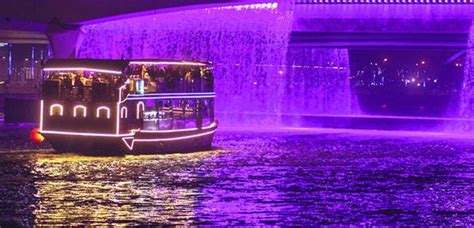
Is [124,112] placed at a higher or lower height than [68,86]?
lower

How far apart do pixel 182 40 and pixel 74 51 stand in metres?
9.64

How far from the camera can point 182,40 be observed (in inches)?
2077

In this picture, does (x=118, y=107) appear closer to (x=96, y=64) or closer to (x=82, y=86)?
(x=82, y=86)

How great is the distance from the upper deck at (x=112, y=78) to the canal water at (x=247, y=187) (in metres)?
1.66

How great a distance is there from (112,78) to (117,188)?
24.4ft

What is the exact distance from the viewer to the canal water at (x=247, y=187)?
1600 cm

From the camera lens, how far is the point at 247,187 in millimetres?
19906

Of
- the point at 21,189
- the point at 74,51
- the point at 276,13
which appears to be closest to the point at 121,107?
the point at 21,189

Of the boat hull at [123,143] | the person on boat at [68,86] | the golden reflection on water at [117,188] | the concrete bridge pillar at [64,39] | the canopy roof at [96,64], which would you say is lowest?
the golden reflection on water at [117,188]

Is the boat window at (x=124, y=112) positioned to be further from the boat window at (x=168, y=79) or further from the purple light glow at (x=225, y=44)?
the purple light glow at (x=225, y=44)

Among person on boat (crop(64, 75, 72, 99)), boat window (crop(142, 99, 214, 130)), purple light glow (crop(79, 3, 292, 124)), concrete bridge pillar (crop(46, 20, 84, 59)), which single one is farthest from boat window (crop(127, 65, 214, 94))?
purple light glow (crop(79, 3, 292, 124))

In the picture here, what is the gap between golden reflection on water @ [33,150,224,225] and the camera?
15852mm

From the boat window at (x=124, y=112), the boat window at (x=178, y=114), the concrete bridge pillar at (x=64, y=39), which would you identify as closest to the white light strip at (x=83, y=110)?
the boat window at (x=124, y=112)

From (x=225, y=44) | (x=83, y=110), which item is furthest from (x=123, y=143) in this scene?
(x=225, y=44)
